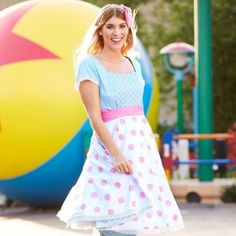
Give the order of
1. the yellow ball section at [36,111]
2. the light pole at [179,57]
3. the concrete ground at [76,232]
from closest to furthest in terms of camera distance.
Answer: the concrete ground at [76,232] → the yellow ball section at [36,111] → the light pole at [179,57]

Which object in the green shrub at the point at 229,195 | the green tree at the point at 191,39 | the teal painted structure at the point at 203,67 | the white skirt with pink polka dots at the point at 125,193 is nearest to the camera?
the white skirt with pink polka dots at the point at 125,193

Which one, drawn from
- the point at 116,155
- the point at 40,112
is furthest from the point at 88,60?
the point at 40,112

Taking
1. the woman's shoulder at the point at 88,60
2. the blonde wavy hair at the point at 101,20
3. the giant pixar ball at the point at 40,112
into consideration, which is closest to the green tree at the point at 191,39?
the giant pixar ball at the point at 40,112

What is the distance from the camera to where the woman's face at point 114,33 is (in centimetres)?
446

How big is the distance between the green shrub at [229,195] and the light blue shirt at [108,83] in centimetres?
518

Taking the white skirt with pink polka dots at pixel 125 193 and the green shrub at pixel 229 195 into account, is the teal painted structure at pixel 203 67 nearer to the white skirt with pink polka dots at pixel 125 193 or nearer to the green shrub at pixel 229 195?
the green shrub at pixel 229 195

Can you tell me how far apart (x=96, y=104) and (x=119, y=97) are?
5.5 inches

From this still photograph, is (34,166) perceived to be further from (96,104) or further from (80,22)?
(96,104)

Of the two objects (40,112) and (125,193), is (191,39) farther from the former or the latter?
(125,193)

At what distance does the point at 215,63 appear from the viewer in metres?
17.0

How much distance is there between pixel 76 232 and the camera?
24.0 feet

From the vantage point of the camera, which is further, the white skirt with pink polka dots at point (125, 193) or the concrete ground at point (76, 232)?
the concrete ground at point (76, 232)

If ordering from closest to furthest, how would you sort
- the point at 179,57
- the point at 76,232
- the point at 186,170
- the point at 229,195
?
the point at 76,232
the point at 229,195
the point at 186,170
the point at 179,57

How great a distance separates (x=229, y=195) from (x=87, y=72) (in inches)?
210
